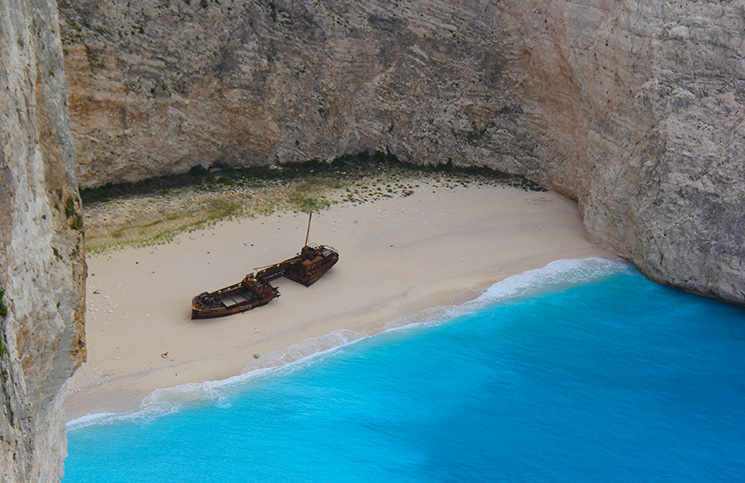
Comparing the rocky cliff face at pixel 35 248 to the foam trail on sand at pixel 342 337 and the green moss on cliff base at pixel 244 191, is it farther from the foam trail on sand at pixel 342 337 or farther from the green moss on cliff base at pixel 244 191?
the green moss on cliff base at pixel 244 191

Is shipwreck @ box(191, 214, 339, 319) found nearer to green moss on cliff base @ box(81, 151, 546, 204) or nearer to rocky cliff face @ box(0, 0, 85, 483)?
green moss on cliff base @ box(81, 151, 546, 204)

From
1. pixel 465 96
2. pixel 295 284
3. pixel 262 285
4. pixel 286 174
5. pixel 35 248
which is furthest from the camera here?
pixel 465 96

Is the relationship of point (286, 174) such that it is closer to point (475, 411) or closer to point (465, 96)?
point (465, 96)

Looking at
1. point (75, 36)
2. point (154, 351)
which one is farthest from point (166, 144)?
point (154, 351)

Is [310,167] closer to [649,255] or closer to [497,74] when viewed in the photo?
[497,74]

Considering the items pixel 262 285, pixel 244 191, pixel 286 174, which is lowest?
pixel 262 285

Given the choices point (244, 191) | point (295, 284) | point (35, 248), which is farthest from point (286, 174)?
point (35, 248)

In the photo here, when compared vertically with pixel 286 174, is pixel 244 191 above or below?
below

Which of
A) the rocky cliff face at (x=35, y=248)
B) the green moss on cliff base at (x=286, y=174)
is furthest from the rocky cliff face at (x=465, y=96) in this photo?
the rocky cliff face at (x=35, y=248)
